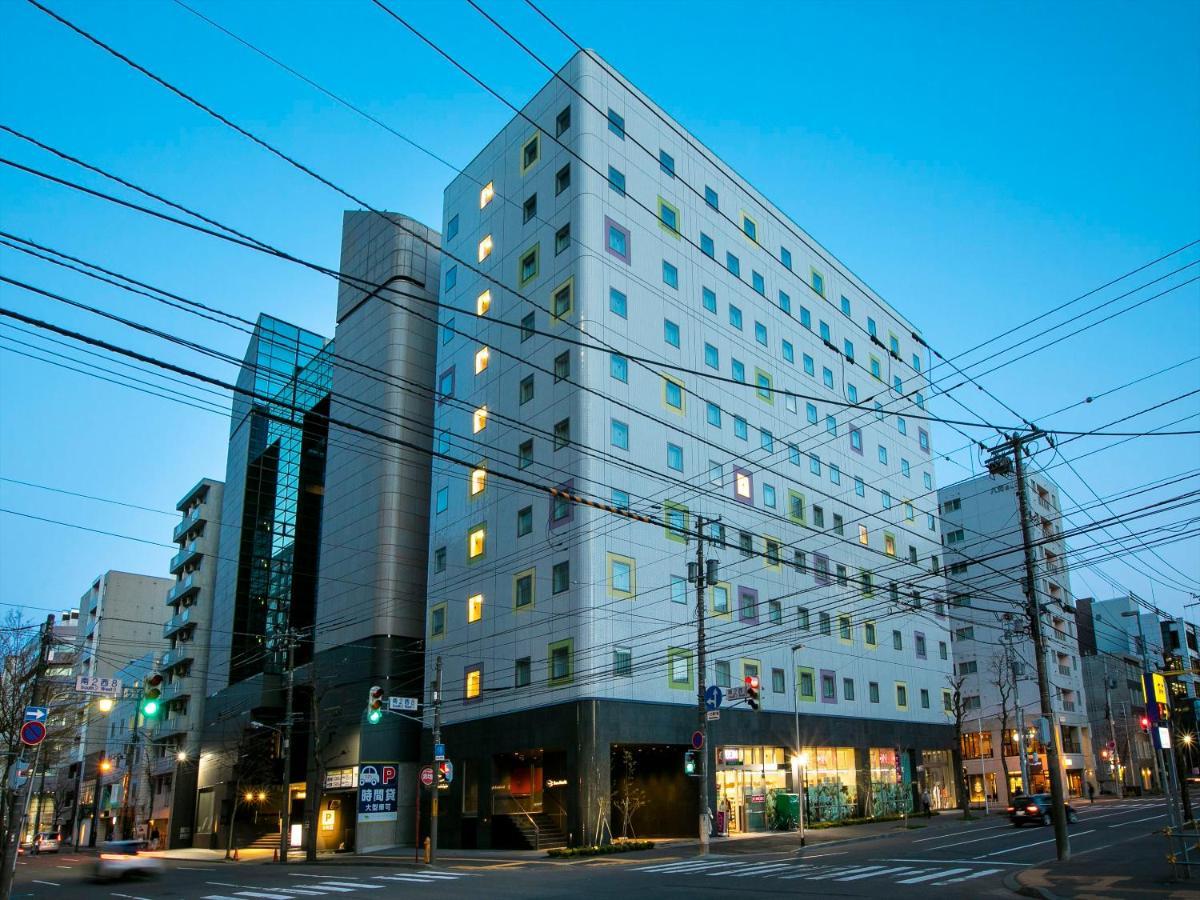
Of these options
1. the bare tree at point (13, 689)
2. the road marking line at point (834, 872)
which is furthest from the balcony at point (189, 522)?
the road marking line at point (834, 872)

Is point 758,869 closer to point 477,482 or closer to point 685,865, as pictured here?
point 685,865

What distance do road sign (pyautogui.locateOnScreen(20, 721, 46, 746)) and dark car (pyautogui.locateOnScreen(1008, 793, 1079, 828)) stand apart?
42.8 metres

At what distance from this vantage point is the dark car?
45.0 meters

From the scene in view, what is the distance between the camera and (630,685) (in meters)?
42.8

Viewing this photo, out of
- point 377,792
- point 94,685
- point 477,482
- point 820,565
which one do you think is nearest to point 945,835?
point 820,565

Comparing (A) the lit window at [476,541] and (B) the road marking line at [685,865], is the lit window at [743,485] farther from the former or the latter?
(B) the road marking line at [685,865]

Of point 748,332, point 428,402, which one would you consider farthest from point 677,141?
point 428,402

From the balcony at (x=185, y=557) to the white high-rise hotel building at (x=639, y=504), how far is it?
43.8 m

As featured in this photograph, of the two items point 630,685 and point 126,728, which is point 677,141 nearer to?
point 630,685

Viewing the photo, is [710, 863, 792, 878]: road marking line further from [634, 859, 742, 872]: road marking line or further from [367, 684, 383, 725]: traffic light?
[367, 684, 383, 725]: traffic light

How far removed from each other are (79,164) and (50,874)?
126 feet

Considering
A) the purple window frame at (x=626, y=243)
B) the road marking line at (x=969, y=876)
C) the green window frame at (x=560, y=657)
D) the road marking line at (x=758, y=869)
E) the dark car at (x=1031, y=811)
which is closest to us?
the road marking line at (x=969, y=876)

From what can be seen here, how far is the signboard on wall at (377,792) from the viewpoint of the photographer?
50844 millimetres

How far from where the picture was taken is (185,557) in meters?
89.4
